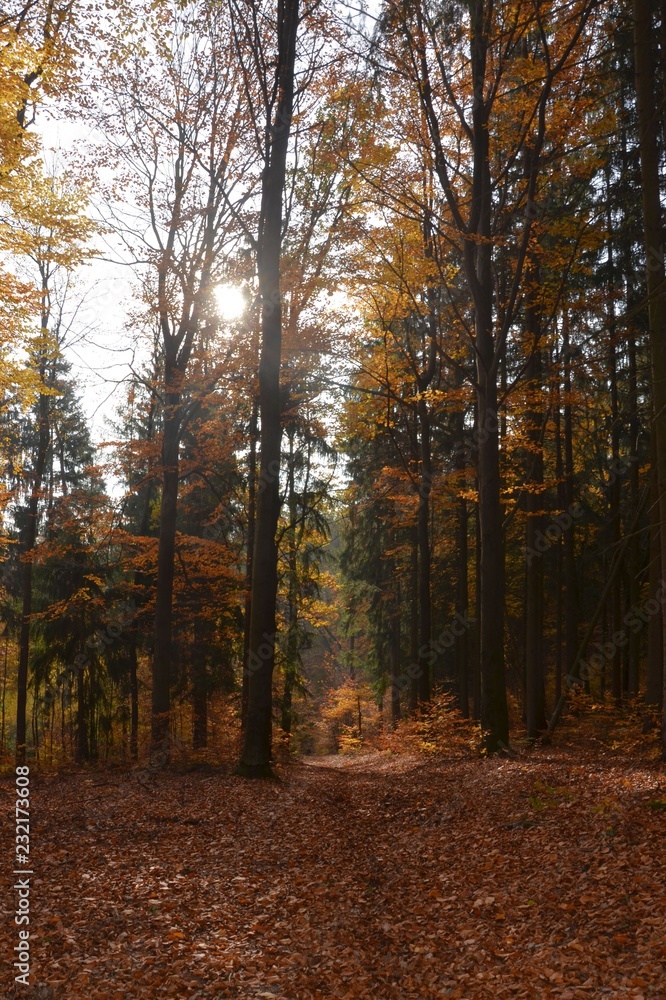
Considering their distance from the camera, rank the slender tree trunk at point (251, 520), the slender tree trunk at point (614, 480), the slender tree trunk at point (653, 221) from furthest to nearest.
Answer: the slender tree trunk at point (251, 520)
the slender tree trunk at point (614, 480)
the slender tree trunk at point (653, 221)

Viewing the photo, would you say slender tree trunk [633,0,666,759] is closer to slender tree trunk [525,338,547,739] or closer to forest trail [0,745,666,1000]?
forest trail [0,745,666,1000]

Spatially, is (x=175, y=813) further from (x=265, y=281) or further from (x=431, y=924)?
(x=265, y=281)

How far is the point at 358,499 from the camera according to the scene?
Answer: 25.4 m

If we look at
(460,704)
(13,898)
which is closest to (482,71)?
(13,898)

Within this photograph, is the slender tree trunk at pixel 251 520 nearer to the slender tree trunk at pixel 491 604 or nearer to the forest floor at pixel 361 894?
the slender tree trunk at pixel 491 604

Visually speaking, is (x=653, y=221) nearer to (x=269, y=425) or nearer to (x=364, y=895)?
(x=269, y=425)

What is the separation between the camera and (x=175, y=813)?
899cm

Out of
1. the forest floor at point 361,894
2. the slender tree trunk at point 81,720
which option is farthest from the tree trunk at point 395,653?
the forest floor at point 361,894

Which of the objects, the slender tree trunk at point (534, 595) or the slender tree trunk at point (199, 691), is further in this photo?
the slender tree trunk at point (199, 691)

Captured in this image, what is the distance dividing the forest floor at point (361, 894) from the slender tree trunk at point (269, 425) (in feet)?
6.35

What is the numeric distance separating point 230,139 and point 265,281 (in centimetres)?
552

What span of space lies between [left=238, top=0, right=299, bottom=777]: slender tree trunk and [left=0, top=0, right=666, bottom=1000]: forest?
7cm

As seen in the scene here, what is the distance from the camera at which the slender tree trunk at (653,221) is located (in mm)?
9531

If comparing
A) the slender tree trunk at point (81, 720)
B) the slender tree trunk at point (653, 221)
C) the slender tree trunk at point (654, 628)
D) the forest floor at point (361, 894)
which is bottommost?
the slender tree trunk at point (81, 720)
